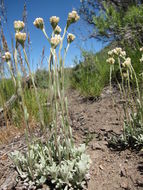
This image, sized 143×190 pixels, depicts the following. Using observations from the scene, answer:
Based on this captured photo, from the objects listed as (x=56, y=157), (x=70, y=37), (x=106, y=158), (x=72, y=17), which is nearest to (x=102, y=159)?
(x=106, y=158)

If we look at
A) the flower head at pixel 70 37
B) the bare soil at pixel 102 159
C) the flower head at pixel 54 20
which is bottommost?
the bare soil at pixel 102 159

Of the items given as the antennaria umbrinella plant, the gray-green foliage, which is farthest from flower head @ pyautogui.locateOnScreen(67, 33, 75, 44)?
the gray-green foliage

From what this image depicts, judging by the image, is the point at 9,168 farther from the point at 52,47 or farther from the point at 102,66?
the point at 102,66

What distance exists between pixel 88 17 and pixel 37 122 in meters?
4.32

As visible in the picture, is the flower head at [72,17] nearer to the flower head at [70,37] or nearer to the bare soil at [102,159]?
the flower head at [70,37]

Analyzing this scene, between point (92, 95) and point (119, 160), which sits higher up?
point (92, 95)

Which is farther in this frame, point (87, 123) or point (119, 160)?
point (87, 123)

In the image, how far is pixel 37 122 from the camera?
235cm

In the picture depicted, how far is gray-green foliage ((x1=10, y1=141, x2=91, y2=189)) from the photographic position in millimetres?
1127

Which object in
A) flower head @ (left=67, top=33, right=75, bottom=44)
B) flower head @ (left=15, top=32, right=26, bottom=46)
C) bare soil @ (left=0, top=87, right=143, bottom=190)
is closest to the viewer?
flower head @ (left=15, top=32, right=26, bottom=46)

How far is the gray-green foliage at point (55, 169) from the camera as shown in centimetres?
113

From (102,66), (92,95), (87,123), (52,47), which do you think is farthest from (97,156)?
(102,66)

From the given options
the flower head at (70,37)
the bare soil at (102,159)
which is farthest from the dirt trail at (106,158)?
the flower head at (70,37)

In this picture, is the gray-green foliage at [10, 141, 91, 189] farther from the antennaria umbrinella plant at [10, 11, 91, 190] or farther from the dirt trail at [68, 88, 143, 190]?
the dirt trail at [68, 88, 143, 190]
